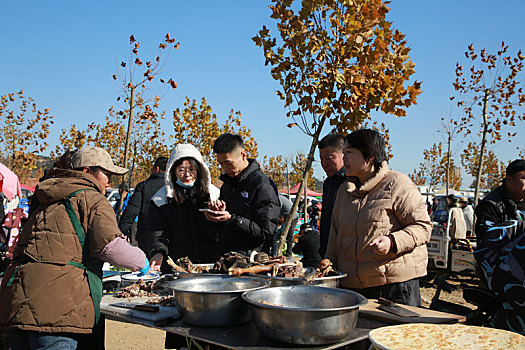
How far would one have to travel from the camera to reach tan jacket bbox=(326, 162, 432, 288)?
9.02 feet

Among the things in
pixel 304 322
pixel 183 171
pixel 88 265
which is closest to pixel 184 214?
pixel 183 171

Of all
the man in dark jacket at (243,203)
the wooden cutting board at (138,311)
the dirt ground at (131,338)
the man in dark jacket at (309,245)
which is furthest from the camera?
the man in dark jacket at (309,245)

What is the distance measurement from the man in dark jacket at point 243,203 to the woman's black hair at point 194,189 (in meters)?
0.20

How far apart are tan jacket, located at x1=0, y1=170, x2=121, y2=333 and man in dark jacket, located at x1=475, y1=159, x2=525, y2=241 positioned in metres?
3.44

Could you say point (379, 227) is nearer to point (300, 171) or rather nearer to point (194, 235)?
point (194, 235)

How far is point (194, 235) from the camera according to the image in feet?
12.3

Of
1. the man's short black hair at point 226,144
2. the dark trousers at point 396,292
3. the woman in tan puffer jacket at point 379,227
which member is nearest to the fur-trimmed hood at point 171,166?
the man's short black hair at point 226,144

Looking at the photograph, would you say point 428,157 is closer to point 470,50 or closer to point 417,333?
point 470,50

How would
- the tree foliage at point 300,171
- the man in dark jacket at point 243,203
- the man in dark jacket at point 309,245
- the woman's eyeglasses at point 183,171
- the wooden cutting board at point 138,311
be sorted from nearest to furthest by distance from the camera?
1. the wooden cutting board at point 138,311
2. the man in dark jacket at point 243,203
3. the woman's eyeglasses at point 183,171
4. the man in dark jacket at point 309,245
5. the tree foliage at point 300,171

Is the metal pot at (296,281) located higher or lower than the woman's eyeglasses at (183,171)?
lower

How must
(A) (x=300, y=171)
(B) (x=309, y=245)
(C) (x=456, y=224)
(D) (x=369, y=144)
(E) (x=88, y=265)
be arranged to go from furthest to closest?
(A) (x=300, y=171), (C) (x=456, y=224), (B) (x=309, y=245), (D) (x=369, y=144), (E) (x=88, y=265)

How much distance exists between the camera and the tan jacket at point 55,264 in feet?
7.59

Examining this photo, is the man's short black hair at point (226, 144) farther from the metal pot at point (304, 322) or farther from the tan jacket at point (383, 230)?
the metal pot at point (304, 322)

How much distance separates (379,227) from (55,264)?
6.41 ft
